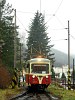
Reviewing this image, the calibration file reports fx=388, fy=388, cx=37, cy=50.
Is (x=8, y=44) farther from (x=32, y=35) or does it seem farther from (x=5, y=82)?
(x=32, y=35)

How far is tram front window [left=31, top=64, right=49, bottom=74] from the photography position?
1332 inches

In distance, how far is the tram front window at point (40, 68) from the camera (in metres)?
33.8

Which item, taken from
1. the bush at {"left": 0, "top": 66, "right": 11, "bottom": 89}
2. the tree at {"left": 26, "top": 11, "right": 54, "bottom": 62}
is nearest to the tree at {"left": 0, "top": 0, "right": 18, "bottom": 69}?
the bush at {"left": 0, "top": 66, "right": 11, "bottom": 89}

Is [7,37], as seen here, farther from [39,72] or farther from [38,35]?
[38,35]

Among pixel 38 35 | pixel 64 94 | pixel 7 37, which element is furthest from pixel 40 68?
pixel 38 35

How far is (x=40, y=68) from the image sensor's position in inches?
1337

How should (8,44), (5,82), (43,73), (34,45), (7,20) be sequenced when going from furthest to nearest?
(34,45)
(7,20)
(8,44)
(5,82)
(43,73)

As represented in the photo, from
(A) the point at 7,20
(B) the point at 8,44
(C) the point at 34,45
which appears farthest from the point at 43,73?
(C) the point at 34,45

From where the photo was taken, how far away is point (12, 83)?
3719cm

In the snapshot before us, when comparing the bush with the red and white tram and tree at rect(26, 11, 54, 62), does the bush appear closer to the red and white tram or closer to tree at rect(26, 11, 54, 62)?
the red and white tram

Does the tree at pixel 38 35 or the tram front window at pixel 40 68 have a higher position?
the tree at pixel 38 35

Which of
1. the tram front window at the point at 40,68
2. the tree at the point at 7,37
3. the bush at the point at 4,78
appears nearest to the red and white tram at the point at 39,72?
the tram front window at the point at 40,68

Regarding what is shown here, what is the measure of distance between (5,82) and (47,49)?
158 ft

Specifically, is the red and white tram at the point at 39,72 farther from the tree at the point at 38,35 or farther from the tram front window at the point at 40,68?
the tree at the point at 38,35
